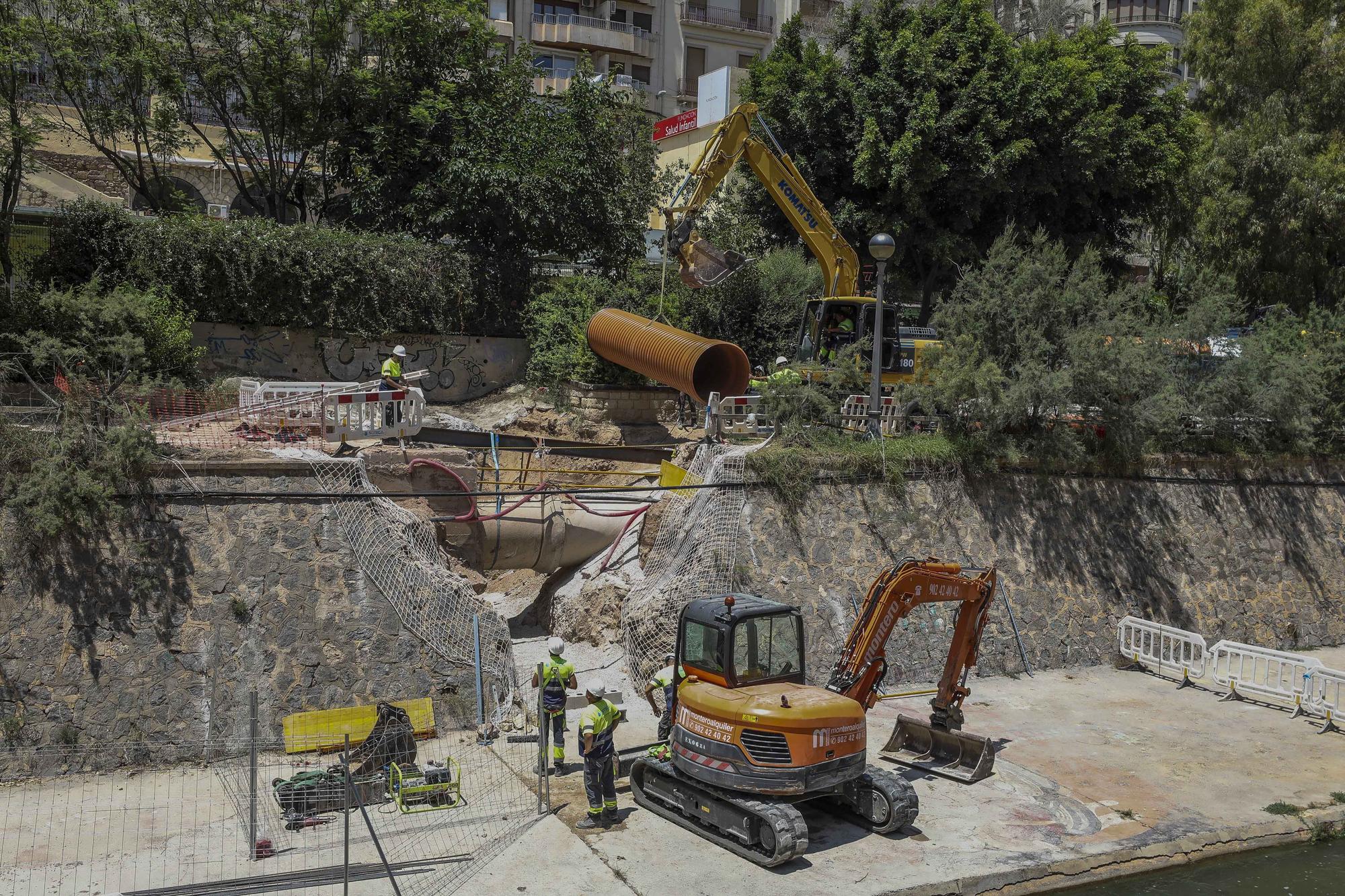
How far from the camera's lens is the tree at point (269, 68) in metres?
26.4

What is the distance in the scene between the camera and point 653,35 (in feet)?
153

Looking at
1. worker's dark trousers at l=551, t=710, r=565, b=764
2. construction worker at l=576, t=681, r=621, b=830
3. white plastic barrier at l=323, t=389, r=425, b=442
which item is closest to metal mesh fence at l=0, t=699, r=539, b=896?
worker's dark trousers at l=551, t=710, r=565, b=764

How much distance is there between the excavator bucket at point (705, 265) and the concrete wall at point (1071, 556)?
5923 millimetres

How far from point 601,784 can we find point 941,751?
14.3 ft

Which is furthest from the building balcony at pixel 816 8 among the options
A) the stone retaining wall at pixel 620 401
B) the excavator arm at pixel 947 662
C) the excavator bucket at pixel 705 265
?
the excavator arm at pixel 947 662

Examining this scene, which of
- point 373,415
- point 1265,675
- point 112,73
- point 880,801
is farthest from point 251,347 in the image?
point 1265,675

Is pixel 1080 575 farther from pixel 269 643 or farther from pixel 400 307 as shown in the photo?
pixel 400 307

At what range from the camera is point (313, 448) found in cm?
1480

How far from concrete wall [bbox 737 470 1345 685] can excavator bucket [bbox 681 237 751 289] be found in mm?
5923

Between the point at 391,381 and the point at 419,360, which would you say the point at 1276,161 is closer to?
the point at 419,360

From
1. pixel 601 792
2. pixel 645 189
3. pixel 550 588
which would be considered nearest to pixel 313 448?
pixel 550 588

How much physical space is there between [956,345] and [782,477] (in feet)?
13.4

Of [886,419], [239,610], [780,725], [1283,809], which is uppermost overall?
[886,419]

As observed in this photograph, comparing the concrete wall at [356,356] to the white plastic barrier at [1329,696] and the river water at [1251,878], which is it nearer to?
the white plastic barrier at [1329,696]
